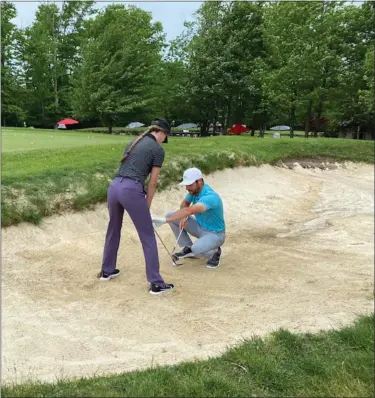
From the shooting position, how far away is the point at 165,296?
552 cm

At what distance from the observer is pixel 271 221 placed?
9844 mm

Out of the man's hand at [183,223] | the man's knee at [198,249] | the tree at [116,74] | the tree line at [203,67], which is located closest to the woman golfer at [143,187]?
the man's knee at [198,249]

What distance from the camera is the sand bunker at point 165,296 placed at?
13.9 ft

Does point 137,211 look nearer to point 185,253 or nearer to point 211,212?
A: point 211,212

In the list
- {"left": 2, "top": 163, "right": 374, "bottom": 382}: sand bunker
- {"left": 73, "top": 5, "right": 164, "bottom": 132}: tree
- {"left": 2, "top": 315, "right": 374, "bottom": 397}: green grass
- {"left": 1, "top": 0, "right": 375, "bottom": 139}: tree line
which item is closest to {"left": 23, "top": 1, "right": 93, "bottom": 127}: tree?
{"left": 1, "top": 0, "right": 375, "bottom": 139}: tree line

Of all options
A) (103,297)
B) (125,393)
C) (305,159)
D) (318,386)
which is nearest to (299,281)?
(103,297)

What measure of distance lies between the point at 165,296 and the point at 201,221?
1548 mm

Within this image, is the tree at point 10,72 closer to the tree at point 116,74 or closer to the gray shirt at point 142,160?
the tree at point 116,74

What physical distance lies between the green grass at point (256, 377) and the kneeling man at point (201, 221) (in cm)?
254

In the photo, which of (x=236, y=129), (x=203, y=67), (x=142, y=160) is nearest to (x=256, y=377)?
(x=142, y=160)

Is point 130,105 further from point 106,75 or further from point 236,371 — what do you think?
point 236,371

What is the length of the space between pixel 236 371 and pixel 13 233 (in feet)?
15.7

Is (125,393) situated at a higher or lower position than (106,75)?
lower

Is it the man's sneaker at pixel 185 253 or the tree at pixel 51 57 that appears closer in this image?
the man's sneaker at pixel 185 253
